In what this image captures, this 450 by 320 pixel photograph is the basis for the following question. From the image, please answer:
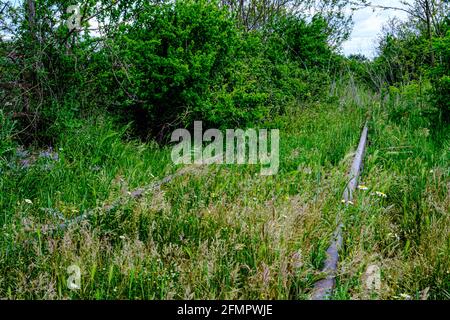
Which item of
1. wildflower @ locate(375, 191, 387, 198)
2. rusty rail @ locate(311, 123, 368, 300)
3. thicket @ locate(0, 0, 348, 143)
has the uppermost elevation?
thicket @ locate(0, 0, 348, 143)

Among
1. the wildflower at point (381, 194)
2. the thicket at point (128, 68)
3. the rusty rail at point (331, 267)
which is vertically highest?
the thicket at point (128, 68)

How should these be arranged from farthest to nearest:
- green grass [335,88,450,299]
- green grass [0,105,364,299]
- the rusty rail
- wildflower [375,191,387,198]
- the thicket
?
1. the thicket
2. wildflower [375,191,387,198]
3. green grass [335,88,450,299]
4. green grass [0,105,364,299]
5. the rusty rail

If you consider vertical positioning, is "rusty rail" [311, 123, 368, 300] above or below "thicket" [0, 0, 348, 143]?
below

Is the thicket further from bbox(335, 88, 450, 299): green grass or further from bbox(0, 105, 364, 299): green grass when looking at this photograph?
bbox(335, 88, 450, 299): green grass

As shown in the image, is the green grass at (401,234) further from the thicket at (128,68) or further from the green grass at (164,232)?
the thicket at (128,68)

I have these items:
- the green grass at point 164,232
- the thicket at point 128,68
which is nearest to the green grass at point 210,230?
the green grass at point 164,232

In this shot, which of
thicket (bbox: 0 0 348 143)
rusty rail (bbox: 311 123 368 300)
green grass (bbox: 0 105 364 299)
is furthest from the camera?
thicket (bbox: 0 0 348 143)

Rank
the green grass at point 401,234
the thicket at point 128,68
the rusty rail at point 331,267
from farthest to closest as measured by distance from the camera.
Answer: the thicket at point 128,68, the green grass at point 401,234, the rusty rail at point 331,267

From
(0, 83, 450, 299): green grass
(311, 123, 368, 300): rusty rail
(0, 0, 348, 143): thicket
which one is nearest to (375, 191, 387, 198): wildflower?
(0, 83, 450, 299): green grass

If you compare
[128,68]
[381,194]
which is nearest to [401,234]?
[381,194]

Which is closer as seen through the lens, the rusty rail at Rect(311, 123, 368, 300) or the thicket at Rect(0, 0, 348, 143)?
the rusty rail at Rect(311, 123, 368, 300)

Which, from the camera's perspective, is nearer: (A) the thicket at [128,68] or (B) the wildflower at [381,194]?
(B) the wildflower at [381,194]

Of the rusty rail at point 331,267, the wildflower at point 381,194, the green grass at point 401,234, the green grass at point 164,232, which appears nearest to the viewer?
the rusty rail at point 331,267

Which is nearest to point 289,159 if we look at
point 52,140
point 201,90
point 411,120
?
point 201,90
